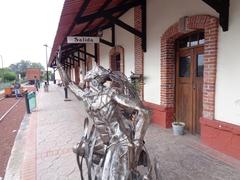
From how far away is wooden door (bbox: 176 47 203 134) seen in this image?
4.77 metres

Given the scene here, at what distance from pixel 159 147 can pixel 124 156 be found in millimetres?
2386

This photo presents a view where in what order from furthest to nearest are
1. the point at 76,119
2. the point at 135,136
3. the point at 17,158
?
the point at 76,119 → the point at 17,158 → the point at 135,136

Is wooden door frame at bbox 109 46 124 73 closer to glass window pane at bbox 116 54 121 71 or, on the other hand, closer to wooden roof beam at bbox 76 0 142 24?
glass window pane at bbox 116 54 121 71

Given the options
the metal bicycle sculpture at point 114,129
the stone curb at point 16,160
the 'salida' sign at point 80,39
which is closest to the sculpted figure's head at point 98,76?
the metal bicycle sculpture at point 114,129

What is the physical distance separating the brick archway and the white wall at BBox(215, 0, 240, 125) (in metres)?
0.12

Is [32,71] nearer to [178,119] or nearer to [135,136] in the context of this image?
[178,119]

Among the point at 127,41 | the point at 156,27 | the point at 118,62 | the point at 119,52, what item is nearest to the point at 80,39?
the point at 127,41

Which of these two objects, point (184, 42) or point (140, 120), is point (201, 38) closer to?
point (184, 42)

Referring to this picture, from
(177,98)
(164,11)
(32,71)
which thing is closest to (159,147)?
(177,98)

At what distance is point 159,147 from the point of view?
4.23 metres

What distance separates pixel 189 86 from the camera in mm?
5062

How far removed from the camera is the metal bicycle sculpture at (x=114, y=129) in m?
1.98

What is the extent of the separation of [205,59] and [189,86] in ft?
3.62

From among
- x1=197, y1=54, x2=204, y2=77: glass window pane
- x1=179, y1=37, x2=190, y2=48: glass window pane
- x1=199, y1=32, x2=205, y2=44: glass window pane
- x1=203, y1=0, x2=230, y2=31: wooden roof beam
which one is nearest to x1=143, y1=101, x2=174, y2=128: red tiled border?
x1=197, y1=54, x2=204, y2=77: glass window pane
